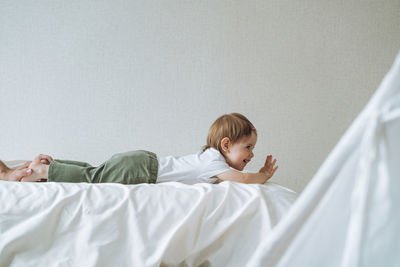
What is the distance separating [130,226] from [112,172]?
505 mm

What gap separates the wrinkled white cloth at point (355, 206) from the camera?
34 centimetres

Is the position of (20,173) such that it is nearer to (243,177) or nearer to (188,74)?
(243,177)

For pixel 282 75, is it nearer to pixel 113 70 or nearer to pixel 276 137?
pixel 276 137

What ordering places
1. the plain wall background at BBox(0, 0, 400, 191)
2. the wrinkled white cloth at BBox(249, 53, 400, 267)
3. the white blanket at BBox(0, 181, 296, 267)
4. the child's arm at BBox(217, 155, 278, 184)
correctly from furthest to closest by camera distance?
the plain wall background at BBox(0, 0, 400, 191) → the child's arm at BBox(217, 155, 278, 184) → the white blanket at BBox(0, 181, 296, 267) → the wrinkled white cloth at BBox(249, 53, 400, 267)

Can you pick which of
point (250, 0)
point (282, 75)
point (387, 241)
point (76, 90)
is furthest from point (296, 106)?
point (387, 241)

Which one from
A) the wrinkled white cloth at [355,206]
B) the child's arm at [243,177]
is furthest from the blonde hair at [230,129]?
the wrinkled white cloth at [355,206]

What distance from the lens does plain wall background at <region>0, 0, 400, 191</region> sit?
1.88 metres

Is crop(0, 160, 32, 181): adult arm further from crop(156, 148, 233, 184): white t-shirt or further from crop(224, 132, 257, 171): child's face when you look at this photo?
crop(224, 132, 257, 171): child's face

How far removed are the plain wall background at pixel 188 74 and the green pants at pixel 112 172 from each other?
2.13ft

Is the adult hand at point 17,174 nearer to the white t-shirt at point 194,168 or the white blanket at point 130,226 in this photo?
the white blanket at point 130,226

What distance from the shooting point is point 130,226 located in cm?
74

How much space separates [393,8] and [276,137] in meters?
1.03

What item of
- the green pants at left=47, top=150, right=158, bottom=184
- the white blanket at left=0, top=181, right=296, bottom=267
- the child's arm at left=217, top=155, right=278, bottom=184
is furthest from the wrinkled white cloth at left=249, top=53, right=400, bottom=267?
the green pants at left=47, top=150, right=158, bottom=184

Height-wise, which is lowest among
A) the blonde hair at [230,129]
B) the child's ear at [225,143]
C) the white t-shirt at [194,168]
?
the white t-shirt at [194,168]
